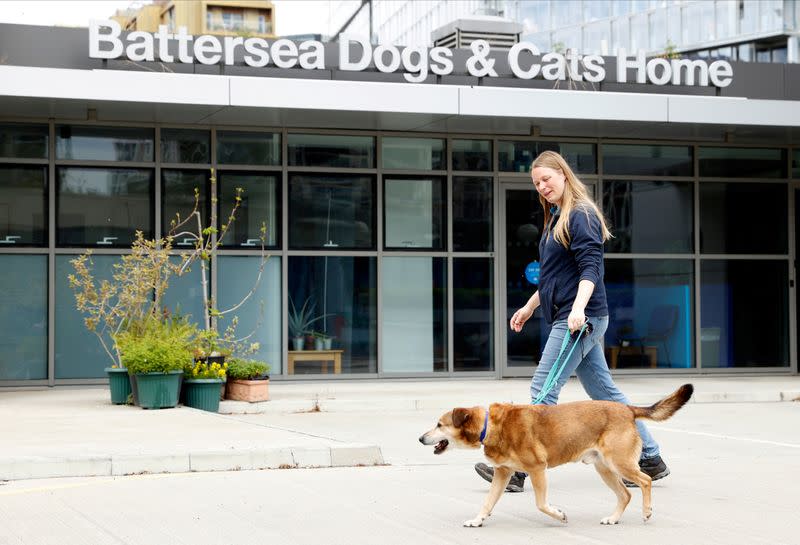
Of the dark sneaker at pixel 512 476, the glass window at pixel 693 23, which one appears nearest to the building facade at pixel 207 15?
the glass window at pixel 693 23

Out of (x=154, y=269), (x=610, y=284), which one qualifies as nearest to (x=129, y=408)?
(x=154, y=269)

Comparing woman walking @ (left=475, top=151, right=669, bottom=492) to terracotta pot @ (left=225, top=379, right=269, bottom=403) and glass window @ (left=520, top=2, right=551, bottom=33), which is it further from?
glass window @ (left=520, top=2, right=551, bottom=33)

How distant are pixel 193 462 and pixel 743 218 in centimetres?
1201

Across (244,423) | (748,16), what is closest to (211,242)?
(244,423)

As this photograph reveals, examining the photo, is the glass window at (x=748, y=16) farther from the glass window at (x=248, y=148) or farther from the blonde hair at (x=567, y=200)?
the blonde hair at (x=567, y=200)

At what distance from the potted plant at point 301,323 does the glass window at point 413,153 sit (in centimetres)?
232

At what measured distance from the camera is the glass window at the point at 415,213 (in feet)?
56.1

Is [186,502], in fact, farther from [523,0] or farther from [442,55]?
[523,0]

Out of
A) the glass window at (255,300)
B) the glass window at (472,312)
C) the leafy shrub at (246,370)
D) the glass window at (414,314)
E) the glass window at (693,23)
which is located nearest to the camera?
the leafy shrub at (246,370)

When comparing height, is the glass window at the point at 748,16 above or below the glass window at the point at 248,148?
above

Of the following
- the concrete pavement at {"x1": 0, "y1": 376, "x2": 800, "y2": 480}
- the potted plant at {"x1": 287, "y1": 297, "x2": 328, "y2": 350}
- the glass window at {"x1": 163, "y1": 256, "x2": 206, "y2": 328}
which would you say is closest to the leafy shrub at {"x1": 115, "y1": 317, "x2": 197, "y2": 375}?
the concrete pavement at {"x1": 0, "y1": 376, "x2": 800, "y2": 480}

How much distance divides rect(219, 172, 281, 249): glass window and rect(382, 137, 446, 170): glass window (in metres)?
1.71

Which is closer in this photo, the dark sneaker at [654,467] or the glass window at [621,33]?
the dark sneaker at [654,467]

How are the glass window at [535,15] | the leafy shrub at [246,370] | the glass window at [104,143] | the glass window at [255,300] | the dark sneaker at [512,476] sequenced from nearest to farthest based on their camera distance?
the dark sneaker at [512,476]
the leafy shrub at [246,370]
the glass window at [104,143]
the glass window at [255,300]
the glass window at [535,15]
